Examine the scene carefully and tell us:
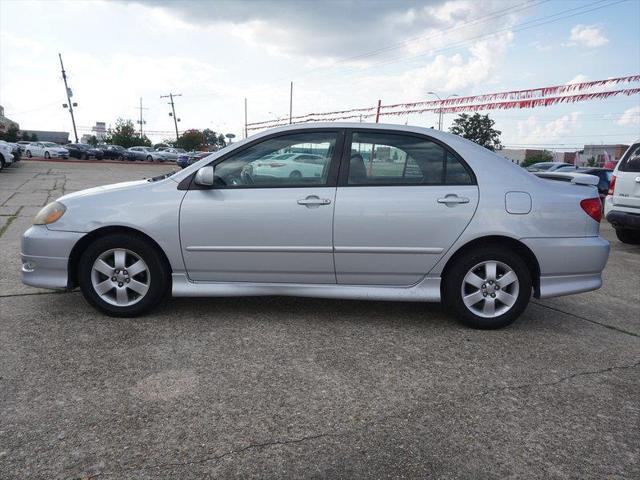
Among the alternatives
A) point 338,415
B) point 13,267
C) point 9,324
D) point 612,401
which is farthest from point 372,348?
point 13,267

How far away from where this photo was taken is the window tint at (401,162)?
3914 mm

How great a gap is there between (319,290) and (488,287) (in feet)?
4.23

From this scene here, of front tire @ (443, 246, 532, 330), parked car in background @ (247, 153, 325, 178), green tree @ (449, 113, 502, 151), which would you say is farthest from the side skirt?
green tree @ (449, 113, 502, 151)

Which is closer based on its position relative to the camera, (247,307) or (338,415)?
(338,415)

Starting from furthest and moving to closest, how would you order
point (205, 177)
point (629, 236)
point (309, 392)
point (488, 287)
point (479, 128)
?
point (479, 128)
point (629, 236)
point (488, 287)
point (205, 177)
point (309, 392)

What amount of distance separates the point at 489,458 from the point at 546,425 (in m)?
0.49

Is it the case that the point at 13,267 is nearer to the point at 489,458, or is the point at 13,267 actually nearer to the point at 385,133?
the point at 385,133

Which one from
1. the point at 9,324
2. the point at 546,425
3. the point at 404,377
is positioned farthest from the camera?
the point at 9,324

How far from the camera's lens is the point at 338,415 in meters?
2.63

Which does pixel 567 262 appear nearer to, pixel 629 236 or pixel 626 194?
pixel 626 194

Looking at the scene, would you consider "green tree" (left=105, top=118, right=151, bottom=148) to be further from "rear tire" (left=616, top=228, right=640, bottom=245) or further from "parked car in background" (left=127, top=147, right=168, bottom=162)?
"rear tire" (left=616, top=228, right=640, bottom=245)

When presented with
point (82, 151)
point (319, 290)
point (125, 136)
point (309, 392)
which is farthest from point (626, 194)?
point (125, 136)

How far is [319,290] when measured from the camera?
3945mm

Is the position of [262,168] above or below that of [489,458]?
above
